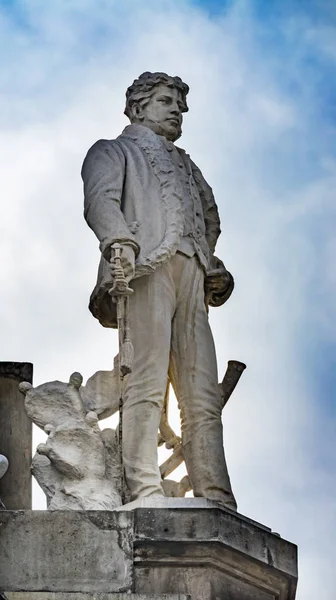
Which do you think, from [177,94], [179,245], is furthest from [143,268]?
[177,94]

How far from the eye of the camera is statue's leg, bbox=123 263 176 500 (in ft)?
47.7

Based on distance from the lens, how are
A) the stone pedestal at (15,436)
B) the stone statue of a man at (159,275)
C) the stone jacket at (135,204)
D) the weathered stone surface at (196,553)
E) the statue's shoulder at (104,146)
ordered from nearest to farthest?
the weathered stone surface at (196,553), the stone statue of a man at (159,275), the stone jacket at (135,204), the stone pedestal at (15,436), the statue's shoulder at (104,146)

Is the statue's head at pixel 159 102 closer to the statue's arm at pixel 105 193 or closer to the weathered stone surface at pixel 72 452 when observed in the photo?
the statue's arm at pixel 105 193

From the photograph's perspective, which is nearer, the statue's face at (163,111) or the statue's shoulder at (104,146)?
the statue's shoulder at (104,146)

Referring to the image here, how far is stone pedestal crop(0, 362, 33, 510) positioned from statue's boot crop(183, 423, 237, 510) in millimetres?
1341

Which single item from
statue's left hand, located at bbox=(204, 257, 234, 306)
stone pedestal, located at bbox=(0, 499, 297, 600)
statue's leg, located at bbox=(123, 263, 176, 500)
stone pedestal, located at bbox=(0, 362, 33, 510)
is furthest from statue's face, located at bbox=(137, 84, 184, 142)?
stone pedestal, located at bbox=(0, 499, 297, 600)

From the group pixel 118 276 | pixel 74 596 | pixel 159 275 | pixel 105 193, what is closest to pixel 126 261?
pixel 118 276

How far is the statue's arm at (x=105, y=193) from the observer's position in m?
14.9

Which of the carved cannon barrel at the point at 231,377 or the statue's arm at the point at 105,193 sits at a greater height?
the statue's arm at the point at 105,193

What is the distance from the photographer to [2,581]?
44.7 feet

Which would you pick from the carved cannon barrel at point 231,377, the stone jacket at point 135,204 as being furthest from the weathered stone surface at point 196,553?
the stone jacket at point 135,204

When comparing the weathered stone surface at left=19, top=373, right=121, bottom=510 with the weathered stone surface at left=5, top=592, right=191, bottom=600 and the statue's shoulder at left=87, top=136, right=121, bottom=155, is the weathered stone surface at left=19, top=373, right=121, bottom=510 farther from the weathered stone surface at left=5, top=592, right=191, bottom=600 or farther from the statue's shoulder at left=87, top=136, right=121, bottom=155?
the statue's shoulder at left=87, top=136, right=121, bottom=155

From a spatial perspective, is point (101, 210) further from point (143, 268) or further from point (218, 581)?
point (218, 581)

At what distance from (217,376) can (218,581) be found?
6.24 ft
